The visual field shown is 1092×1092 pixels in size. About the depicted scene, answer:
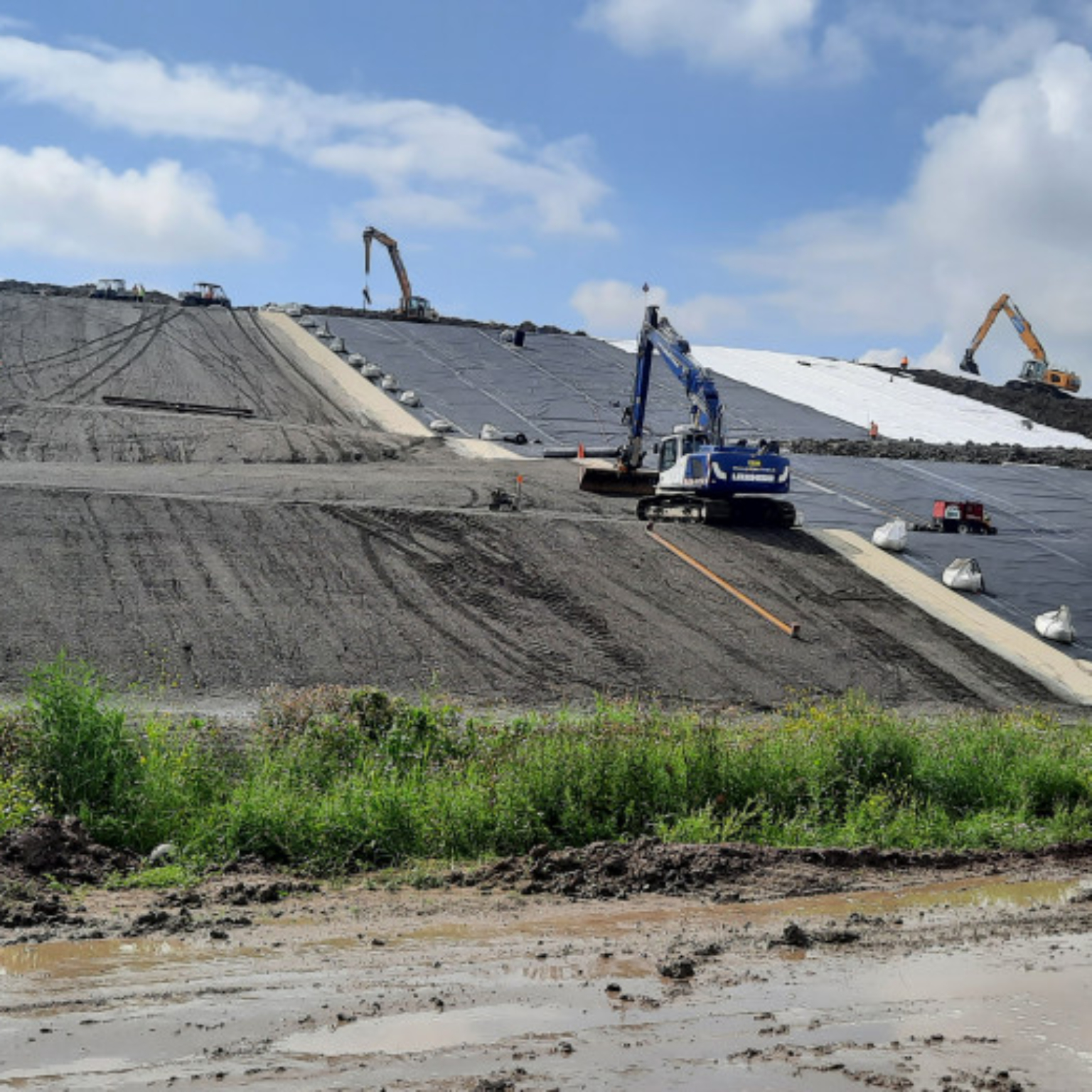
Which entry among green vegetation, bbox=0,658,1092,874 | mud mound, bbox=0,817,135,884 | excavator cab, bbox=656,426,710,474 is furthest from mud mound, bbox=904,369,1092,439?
mud mound, bbox=0,817,135,884

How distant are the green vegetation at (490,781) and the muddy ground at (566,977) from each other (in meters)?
0.67

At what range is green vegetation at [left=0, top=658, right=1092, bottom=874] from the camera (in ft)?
33.9

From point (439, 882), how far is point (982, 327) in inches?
2279

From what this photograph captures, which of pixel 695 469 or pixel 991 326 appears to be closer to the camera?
pixel 695 469

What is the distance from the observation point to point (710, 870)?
391 inches

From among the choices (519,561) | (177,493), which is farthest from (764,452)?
(177,493)

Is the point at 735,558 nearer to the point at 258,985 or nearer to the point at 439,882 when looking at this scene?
the point at 439,882

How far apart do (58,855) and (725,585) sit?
16213 millimetres

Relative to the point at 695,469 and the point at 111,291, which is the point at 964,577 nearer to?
the point at 695,469

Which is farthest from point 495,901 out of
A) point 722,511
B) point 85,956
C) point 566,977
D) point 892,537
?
point 892,537

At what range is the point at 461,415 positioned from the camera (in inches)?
1549

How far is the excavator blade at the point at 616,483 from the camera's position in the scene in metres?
30.1

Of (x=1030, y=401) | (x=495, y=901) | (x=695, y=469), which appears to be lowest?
(x=495, y=901)

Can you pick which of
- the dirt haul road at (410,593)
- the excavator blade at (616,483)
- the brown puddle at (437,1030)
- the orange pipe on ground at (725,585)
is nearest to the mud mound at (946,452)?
the excavator blade at (616,483)
